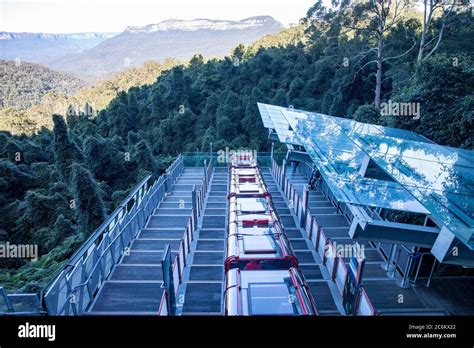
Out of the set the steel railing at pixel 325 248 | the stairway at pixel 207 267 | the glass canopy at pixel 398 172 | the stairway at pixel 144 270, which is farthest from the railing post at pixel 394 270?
the stairway at pixel 144 270

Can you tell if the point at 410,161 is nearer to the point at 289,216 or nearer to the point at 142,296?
the point at 289,216

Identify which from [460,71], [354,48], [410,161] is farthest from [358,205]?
[354,48]

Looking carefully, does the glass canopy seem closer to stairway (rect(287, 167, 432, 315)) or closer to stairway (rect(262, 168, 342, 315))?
stairway (rect(287, 167, 432, 315))

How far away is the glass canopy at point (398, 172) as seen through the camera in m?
4.73

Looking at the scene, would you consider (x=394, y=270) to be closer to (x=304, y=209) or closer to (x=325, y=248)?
(x=325, y=248)

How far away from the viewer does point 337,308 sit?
19.7ft

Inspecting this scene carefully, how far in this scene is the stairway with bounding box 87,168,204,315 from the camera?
570cm

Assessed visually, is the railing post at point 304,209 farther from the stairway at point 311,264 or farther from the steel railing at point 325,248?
the stairway at point 311,264

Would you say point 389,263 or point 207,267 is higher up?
point 389,263

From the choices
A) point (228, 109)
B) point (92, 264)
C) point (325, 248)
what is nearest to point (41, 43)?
point (92, 264)

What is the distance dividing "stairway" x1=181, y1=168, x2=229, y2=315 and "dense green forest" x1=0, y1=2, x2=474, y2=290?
16.7 feet

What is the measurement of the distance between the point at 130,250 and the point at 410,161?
286 inches

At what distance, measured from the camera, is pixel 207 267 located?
24.1 ft

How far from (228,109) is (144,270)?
2211 cm
